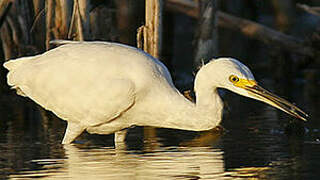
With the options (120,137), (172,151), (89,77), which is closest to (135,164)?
(172,151)

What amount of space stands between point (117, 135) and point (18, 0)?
4046 mm

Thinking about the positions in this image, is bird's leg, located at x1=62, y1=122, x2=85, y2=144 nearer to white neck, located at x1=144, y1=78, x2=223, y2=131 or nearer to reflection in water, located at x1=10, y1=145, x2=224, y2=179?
reflection in water, located at x1=10, y1=145, x2=224, y2=179

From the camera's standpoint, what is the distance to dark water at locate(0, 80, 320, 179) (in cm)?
845

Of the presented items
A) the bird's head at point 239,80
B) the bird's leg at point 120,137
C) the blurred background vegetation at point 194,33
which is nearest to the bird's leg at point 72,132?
the bird's leg at point 120,137

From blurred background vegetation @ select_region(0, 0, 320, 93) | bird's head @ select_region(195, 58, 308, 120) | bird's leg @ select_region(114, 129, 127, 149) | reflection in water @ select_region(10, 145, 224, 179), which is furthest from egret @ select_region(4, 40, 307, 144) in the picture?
blurred background vegetation @ select_region(0, 0, 320, 93)

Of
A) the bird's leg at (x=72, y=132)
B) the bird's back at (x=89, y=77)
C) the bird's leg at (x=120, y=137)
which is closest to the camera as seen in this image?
the bird's back at (x=89, y=77)

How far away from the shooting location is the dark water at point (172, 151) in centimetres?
845

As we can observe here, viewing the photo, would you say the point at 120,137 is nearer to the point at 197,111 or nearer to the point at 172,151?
the point at 172,151

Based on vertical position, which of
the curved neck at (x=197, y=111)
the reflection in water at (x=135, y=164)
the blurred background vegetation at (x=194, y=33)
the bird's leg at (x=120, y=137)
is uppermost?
the blurred background vegetation at (x=194, y=33)

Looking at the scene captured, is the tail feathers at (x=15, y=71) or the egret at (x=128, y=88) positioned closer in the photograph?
the egret at (x=128, y=88)

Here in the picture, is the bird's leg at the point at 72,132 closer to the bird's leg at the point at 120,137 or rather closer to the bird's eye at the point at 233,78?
the bird's leg at the point at 120,137

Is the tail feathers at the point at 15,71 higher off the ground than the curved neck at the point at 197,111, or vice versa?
the tail feathers at the point at 15,71

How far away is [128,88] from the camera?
369 inches

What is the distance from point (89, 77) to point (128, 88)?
18.8 inches
